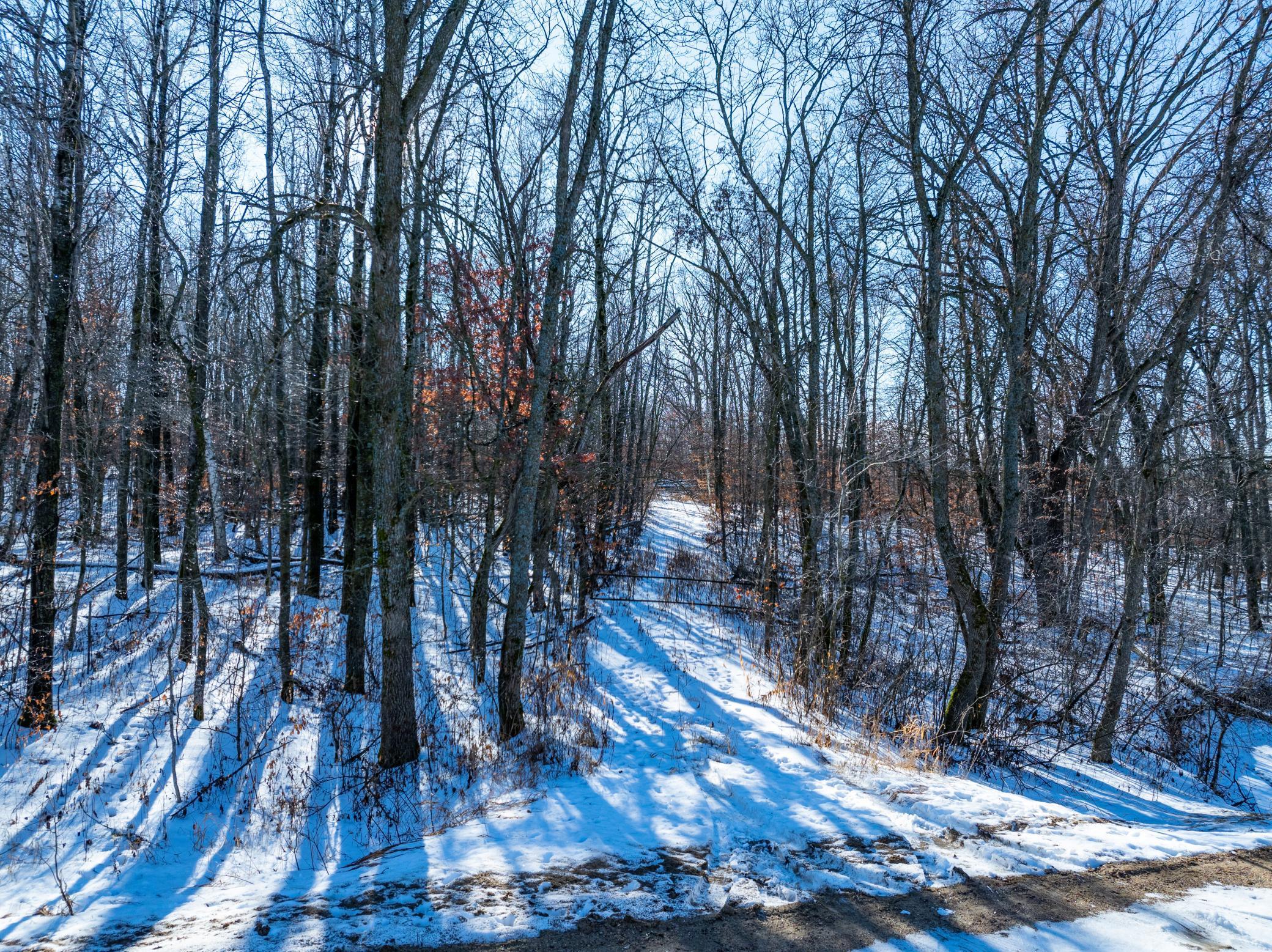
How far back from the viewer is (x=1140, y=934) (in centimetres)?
321

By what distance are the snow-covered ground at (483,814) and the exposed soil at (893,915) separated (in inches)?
4.3

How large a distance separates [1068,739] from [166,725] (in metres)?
11.1

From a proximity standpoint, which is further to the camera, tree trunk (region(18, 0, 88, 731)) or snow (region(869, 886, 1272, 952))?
tree trunk (region(18, 0, 88, 731))

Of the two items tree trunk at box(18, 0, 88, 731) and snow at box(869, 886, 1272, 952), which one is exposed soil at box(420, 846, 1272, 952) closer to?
snow at box(869, 886, 1272, 952)

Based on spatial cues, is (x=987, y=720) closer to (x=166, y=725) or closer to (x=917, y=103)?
(x=917, y=103)

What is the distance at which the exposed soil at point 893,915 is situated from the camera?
3.20 metres

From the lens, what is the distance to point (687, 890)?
12.1 ft

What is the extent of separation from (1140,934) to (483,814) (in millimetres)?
3924

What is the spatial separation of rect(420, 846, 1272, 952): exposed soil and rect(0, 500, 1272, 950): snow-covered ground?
108 millimetres

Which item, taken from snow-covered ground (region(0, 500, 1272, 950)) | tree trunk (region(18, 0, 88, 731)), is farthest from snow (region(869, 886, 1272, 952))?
tree trunk (region(18, 0, 88, 731))

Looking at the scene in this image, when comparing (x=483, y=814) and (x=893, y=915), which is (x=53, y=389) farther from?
(x=893, y=915)

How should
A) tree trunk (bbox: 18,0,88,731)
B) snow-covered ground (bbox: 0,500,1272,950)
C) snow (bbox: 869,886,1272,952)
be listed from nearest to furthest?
snow (bbox: 869,886,1272,952), snow-covered ground (bbox: 0,500,1272,950), tree trunk (bbox: 18,0,88,731)

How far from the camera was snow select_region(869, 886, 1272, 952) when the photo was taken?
10.2 ft

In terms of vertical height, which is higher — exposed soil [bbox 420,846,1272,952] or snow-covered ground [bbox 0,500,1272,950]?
exposed soil [bbox 420,846,1272,952]
